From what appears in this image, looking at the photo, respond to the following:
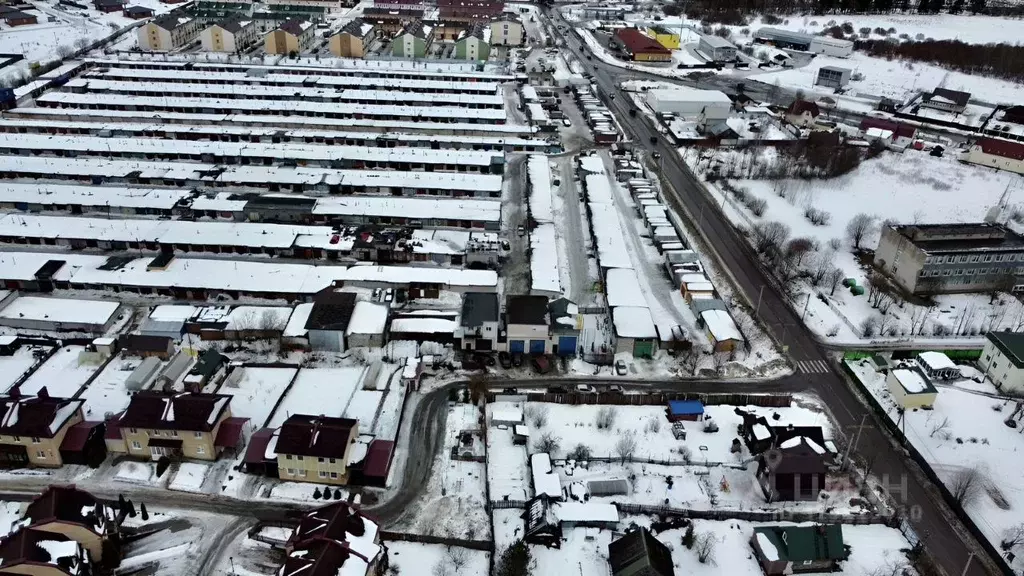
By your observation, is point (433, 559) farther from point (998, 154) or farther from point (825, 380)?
point (998, 154)

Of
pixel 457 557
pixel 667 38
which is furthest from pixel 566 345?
pixel 667 38

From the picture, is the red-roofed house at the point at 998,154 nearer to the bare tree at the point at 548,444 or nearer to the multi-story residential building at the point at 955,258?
the multi-story residential building at the point at 955,258

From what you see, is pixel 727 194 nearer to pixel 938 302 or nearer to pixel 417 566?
pixel 938 302

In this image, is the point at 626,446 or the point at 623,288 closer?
the point at 626,446

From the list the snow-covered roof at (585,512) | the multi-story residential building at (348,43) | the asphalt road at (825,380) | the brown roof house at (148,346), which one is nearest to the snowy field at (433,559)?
the snow-covered roof at (585,512)

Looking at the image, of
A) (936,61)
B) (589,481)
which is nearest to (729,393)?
(589,481)
